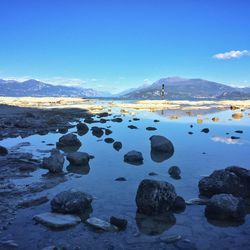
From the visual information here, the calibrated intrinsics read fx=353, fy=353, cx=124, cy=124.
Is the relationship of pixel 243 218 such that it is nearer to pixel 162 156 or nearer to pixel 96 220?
pixel 96 220

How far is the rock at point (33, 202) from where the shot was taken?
15184mm

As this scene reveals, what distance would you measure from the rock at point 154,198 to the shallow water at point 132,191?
0.54 meters

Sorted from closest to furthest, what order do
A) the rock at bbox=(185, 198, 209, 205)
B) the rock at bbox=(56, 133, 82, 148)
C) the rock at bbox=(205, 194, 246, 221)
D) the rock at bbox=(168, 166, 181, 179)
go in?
1. the rock at bbox=(205, 194, 246, 221)
2. the rock at bbox=(185, 198, 209, 205)
3. the rock at bbox=(168, 166, 181, 179)
4. the rock at bbox=(56, 133, 82, 148)

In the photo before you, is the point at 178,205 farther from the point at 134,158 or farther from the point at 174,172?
the point at 134,158

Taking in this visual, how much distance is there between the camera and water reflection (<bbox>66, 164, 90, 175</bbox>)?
72.1ft

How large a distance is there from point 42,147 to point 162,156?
34.6ft

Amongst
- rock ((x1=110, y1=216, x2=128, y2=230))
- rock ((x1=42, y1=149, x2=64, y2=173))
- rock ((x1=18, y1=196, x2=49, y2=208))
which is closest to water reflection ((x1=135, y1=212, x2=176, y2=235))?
rock ((x1=110, y1=216, x2=128, y2=230))

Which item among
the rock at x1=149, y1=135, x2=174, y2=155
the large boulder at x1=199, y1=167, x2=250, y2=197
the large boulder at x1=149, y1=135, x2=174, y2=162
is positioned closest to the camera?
the large boulder at x1=199, y1=167, x2=250, y2=197

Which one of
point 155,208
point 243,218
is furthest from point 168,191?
point 243,218

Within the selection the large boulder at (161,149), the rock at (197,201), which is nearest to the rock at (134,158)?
the large boulder at (161,149)

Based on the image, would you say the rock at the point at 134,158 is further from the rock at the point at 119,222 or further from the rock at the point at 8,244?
the rock at the point at 8,244

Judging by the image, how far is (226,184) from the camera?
16.7 m

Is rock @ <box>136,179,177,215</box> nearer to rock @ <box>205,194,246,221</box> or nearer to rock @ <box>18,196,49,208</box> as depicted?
rock @ <box>205,194,246,221</box>

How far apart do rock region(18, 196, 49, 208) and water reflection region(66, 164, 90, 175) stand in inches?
225
